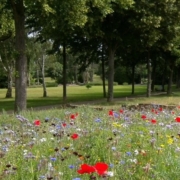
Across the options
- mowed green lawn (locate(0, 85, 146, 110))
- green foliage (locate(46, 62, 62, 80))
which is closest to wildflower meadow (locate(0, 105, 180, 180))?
mowed green lawn (locate(0, 85, 146, 110))

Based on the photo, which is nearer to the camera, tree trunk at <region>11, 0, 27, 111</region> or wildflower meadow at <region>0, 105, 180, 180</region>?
wildflower meadow at <region>0, 105, 180, 180</region>

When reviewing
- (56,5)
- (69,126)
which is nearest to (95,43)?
(56,5)

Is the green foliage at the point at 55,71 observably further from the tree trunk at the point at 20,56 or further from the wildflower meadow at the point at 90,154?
the wildflower meadow at the point at 90,154

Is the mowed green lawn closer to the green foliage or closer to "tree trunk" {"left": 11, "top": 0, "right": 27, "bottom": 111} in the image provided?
"tree trunk" {"left": 11, "top": 0, "right": 27, "bottom": 111}

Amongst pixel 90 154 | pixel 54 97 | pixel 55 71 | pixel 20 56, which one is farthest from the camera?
pixel 55 71

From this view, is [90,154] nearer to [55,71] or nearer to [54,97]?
[54,97]

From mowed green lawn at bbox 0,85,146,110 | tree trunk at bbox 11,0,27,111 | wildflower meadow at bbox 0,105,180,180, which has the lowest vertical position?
mowed green lawn at bbox 0,85,146,110

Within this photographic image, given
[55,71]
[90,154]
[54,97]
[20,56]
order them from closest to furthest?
[90,154]
[20,56]
[54,97]
[55,71]

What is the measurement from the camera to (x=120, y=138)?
16.7ft

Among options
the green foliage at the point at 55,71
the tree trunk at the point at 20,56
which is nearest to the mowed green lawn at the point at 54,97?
the tree trunk at the point at 20,56

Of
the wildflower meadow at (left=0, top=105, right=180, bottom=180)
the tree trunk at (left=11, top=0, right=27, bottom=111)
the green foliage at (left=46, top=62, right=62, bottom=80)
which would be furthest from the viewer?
the green foliage at (left=46, top=62, right=62, bottom=80)

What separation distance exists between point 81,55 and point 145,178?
90.6ft

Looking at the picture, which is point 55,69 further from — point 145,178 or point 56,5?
point 145,178

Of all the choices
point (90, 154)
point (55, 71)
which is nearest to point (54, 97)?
point (90, 154)
